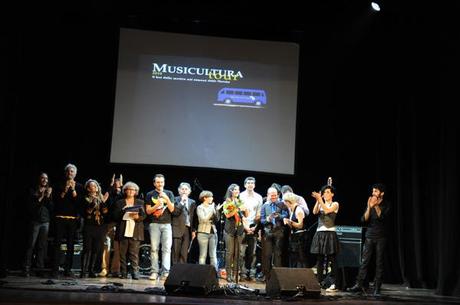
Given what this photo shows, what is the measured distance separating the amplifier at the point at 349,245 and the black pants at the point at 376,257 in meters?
0.87

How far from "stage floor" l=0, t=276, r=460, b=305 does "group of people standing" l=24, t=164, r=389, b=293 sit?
1.52 feet

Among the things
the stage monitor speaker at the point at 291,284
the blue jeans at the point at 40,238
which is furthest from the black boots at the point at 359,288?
the blue jeans at the point at 40,238

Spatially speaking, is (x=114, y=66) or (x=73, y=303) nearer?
(x=73, y=303)

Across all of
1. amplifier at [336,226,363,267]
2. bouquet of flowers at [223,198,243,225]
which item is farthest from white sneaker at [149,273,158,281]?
amplifier at [336,226,363,267]

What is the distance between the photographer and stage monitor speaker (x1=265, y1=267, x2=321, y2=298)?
6730 mm

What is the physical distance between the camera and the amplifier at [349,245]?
8883 mm

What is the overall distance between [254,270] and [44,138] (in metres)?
4.54

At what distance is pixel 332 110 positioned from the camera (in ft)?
37.0

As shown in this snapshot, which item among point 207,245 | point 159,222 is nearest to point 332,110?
point 207,245

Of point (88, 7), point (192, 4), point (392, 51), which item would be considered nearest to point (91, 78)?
point (88, 7)

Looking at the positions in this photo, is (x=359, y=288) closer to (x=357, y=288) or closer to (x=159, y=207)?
(x=357, y=288)

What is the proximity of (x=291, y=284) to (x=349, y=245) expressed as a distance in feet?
8.14

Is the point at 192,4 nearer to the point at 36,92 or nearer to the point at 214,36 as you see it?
the point at 214,36

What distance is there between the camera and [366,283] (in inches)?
318
